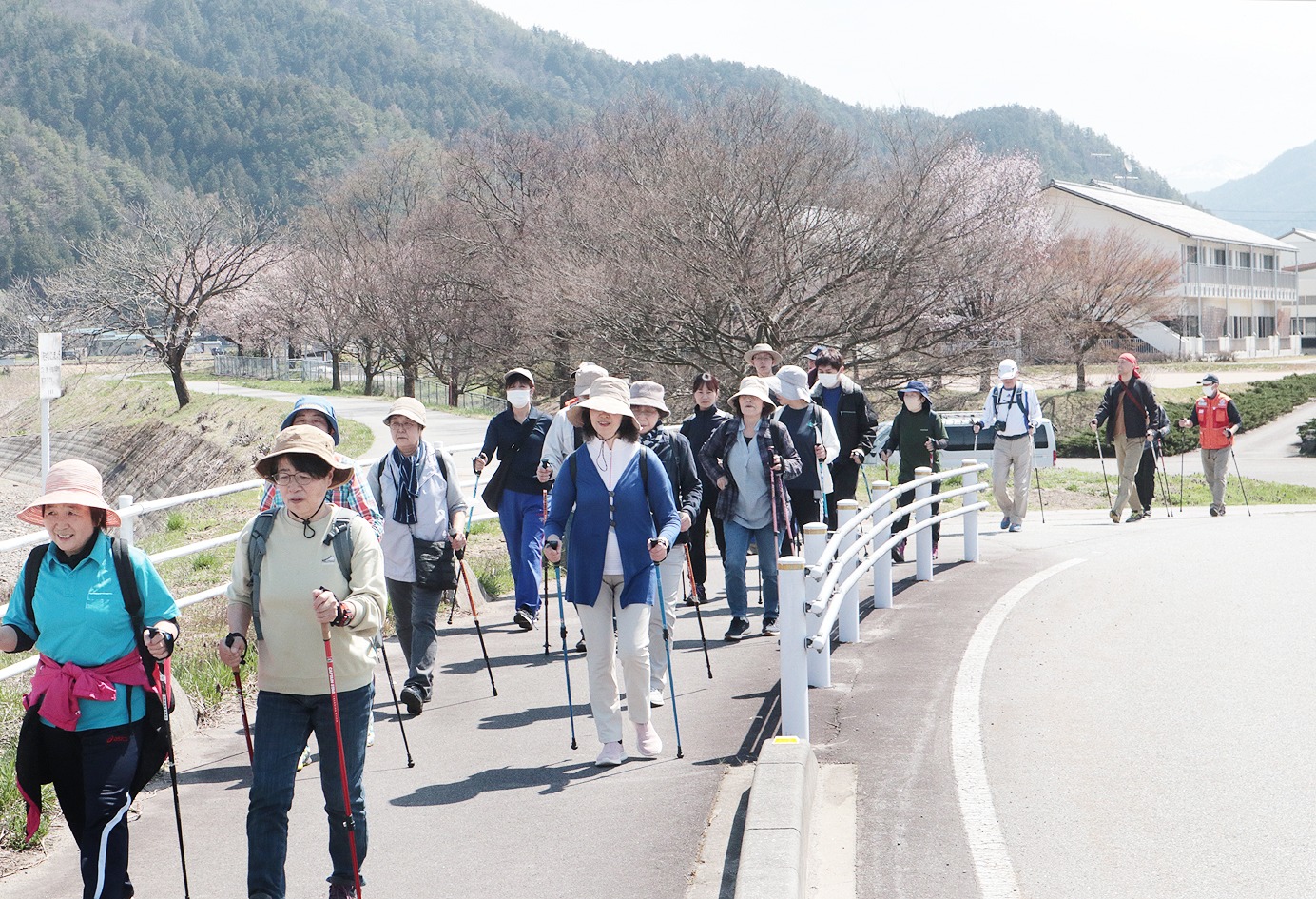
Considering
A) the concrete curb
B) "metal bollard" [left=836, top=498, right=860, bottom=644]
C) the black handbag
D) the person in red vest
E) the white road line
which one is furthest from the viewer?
the person in red vest

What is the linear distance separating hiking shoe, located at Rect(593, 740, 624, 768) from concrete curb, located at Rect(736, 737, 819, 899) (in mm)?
898

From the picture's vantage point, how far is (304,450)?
4.59 meters

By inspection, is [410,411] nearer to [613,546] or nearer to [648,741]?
[613,546]

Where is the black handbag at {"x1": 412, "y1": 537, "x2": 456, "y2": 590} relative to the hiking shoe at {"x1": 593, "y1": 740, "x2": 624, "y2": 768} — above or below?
above

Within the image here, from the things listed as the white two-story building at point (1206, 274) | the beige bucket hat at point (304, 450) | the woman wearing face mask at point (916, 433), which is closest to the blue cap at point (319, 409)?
the beige bucket hat at point (304, 450)

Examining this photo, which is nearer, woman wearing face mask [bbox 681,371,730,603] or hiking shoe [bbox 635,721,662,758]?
hiking shoe [bbox 635,721,662,758]

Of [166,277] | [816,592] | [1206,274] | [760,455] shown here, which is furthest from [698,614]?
[1206,274]

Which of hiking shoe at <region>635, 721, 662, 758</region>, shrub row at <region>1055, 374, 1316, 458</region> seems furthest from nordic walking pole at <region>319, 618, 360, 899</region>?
shrub row at <region>1055, 374, 1316, 458</region>

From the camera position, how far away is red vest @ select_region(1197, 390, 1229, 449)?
18.4 metres

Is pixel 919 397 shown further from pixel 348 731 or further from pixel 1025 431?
pixel 348 731

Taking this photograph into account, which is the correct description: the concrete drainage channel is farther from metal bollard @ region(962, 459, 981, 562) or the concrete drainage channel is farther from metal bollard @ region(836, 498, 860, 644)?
metal bollard @ region(962, 459, 981, 562)

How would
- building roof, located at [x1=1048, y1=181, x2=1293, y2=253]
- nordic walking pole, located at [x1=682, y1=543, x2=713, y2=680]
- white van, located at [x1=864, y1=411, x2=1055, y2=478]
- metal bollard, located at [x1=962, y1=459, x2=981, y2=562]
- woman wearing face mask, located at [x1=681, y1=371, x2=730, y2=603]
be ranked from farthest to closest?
building roof, located at [x1=1048, y1=181, x2=1293, y2=253] → white van, located at [x1=864, y1=411, x2=1055, y2=478] → metal bollard, located at [x1=962, y1=459, x2=981, y2=562] → woman wearing face mask, located at [x1=681, y1=371, x2=730, y2=603] → nordic walking pole, located at [x1=682, y1=543, x2=713, y2=680]

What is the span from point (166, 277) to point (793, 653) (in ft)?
158

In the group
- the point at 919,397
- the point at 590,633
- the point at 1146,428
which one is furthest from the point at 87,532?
the point at 1146,428
